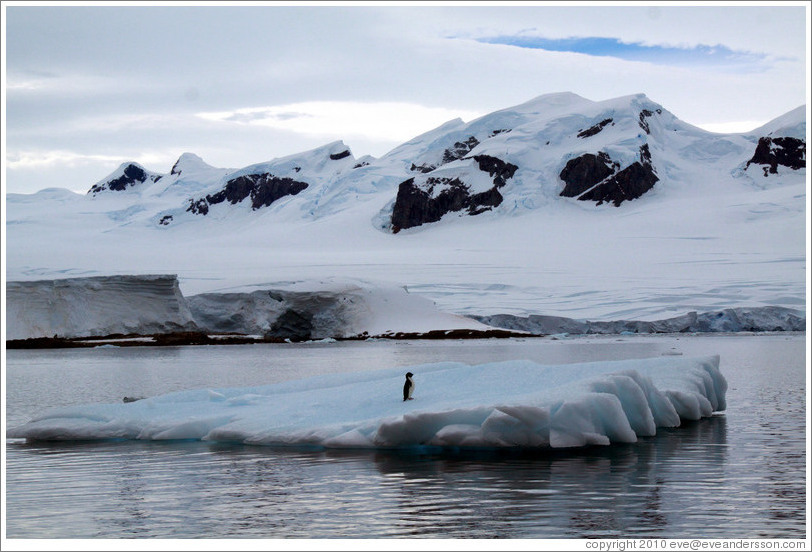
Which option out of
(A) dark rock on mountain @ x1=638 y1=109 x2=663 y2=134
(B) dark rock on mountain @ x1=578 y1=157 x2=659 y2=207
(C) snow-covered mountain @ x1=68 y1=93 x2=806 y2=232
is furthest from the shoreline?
(A) dark rock on mountain @ x1=638 y1=109 x2=663 y2=134

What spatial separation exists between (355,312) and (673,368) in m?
37.9

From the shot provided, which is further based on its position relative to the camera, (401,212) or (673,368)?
(401,212)

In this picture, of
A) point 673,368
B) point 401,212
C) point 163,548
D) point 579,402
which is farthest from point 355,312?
point 401,212

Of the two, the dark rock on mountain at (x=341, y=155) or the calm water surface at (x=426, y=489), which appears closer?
the calm water surface at (x=426, y=489)

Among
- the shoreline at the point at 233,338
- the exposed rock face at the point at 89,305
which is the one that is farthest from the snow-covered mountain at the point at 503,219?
the exposed rock face at the point at 89,305

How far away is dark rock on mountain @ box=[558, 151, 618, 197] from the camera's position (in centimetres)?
11031

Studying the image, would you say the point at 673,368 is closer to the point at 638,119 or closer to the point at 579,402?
the point at 579,402

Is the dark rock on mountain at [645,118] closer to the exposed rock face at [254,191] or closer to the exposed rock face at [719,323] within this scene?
the exposed rock face at [254,191]

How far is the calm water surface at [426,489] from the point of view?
28.3 feet

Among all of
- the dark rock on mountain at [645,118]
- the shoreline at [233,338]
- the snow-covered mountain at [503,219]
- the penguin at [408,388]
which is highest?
the dark rock on mountain at [645,118]

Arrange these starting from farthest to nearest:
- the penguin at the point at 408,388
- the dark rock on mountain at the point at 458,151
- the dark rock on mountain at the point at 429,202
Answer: the dark rock on mountain at the point at 458,151 < the dark rock on mountain at the point at 429,202 < the penguin at the point at 408,388

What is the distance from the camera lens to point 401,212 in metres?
116

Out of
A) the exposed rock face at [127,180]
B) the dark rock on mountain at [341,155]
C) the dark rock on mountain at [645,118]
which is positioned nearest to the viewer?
the dark rock on mountain at [645,118]

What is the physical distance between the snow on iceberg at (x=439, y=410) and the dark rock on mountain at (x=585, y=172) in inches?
3733
